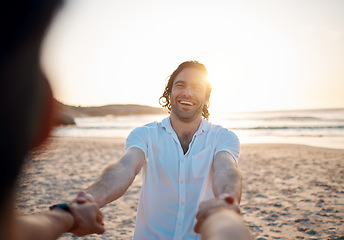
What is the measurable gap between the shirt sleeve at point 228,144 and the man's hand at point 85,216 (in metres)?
1.34

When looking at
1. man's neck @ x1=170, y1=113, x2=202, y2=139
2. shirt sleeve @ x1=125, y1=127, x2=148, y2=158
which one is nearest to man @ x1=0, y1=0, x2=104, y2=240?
shirt sleeve @ x1=125, y1=127, x2=148, y2=158

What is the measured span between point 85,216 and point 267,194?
5.40m

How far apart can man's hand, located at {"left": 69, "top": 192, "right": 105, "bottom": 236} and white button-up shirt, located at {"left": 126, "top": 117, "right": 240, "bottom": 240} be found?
85 centimetres

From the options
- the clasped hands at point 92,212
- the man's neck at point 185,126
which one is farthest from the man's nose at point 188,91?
the clasped hands at point 92,212

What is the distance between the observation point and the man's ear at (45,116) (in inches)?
33.0

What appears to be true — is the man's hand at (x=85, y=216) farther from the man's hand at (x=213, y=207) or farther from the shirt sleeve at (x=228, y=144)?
the shirt sleeve at (x=228, y=144)

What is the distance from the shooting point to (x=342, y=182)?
692 cm

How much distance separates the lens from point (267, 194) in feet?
20.2

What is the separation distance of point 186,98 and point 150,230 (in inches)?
56.8

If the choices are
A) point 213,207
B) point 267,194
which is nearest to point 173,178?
point 213,207

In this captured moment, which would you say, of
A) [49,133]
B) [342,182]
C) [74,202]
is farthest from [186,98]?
[342,182]

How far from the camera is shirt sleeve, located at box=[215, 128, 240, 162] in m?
2.62

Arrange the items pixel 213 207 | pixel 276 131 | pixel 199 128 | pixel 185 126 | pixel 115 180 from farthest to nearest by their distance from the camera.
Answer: pixel 276 131 → pixel 185 126 → pixel 199 128 → pixel 115 180 → pixel 213 207

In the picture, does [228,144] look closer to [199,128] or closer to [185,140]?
[199,128]
